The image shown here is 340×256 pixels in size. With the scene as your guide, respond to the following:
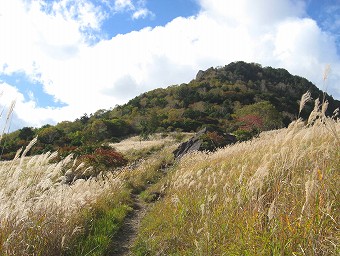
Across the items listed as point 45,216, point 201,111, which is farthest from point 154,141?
point 45,216

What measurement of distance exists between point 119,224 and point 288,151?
168 inches

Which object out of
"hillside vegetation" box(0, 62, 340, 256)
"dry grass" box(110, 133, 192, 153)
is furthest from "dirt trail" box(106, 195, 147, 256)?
"dry grass" box(110, 133, 192, 153)

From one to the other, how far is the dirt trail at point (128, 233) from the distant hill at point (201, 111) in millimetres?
13075

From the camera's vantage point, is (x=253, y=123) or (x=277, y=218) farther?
(x=253, y=123)

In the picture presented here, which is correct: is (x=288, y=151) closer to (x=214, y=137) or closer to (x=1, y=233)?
(x=1, y=233)

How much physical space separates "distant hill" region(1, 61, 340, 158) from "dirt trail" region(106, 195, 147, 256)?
13.1 metres

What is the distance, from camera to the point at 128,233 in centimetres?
701

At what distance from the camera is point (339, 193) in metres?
3.47

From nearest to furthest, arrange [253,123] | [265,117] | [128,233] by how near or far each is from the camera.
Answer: [128,233]
[265,117]
[253,123]

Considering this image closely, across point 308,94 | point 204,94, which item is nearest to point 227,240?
point 308,94

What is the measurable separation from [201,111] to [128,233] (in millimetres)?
52833

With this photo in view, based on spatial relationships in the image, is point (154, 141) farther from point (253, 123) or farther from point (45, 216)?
point (45, 216)

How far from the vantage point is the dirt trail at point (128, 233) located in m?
5.80

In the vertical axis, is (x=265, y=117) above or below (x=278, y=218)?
above
